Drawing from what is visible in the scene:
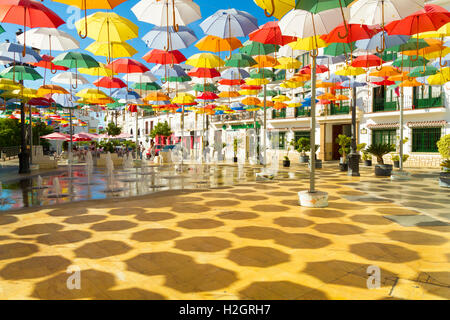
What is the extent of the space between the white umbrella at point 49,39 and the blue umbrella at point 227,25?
3.90 metres

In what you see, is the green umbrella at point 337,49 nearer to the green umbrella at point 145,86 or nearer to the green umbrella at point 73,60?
the green umbrella at point 73,60

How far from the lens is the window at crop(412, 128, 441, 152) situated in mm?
18781

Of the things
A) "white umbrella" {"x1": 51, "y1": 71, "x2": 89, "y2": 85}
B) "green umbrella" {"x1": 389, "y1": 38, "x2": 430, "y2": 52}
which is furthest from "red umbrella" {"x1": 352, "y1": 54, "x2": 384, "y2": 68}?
"white umbrella" {"x1": 51, "y1": 71, "x2": 89, "y2": 85}

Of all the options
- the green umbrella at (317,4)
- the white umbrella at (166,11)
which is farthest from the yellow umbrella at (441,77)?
the white umbrella at (166,11)

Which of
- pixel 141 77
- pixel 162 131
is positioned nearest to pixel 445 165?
pixel 141 77

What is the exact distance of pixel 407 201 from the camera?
7.29 meters

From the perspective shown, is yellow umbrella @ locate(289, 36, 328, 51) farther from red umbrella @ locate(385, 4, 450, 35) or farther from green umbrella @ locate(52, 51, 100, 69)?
green umbrella @ locate(52, 51, 100, 69)

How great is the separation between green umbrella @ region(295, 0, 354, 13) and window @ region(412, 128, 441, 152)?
1765 cm

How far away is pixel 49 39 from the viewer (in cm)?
821

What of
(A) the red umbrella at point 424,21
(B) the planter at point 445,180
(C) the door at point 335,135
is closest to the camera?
(A) the red umbrella at point 424,21

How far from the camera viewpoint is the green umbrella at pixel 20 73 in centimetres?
1075

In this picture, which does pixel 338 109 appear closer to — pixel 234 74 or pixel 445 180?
pixel 234 74

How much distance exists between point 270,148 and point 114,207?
24764 millimetres
